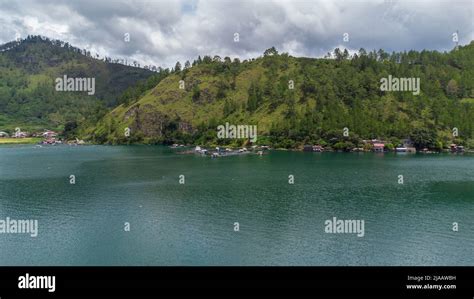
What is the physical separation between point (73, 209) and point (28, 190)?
95.0 feet

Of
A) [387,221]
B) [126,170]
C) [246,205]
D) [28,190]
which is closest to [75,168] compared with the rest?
[126,170]

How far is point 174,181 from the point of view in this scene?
120 m

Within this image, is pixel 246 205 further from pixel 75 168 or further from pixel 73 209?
pixel 75 168

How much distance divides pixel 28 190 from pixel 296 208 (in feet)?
220

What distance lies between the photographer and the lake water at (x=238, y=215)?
5753 cm

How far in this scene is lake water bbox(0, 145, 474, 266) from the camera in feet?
189

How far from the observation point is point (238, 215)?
78375 millimetres

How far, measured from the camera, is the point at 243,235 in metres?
65.6
